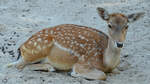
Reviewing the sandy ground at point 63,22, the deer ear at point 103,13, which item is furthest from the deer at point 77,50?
the sandy ground at point 63,22

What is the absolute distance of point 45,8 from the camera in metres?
11.4

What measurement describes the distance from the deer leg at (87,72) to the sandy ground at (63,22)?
0.35 feet

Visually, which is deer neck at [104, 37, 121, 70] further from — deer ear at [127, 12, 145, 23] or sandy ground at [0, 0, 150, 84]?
deer ear at [127, 12, 145, 23]

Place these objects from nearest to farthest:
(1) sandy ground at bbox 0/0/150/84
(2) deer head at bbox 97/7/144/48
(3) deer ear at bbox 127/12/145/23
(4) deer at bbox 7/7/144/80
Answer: (2) deer head at bbox 97/7/144/48, (1) sandy ground at bbox 0/0/150/84, (4) deer at bbox 7/7/144/80, (3) deer ear at bbox 127/12/145/23

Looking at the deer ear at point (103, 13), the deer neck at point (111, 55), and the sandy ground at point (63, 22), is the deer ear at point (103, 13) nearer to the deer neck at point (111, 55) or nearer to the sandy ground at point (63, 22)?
the deer neck at point (111, 55)

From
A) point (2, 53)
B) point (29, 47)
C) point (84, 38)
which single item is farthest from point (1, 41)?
point (84, 38)

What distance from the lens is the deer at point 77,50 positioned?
586 cm

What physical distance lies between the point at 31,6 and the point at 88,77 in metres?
6.44

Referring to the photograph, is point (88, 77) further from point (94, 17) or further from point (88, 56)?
point (94, 17)

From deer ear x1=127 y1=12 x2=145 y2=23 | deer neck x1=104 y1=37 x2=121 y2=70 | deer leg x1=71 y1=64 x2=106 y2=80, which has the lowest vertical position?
deer leg x1=71 y1=64 x2=106 y2=80

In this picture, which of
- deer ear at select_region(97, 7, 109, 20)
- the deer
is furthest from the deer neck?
deer ear at select_region(97, 7, 109, 20)

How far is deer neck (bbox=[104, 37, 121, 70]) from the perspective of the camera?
5887mm

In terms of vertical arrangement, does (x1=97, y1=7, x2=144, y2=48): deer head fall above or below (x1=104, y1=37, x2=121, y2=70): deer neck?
above

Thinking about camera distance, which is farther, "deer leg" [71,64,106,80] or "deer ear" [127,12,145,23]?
"deer ear" [127,12,145,23]
